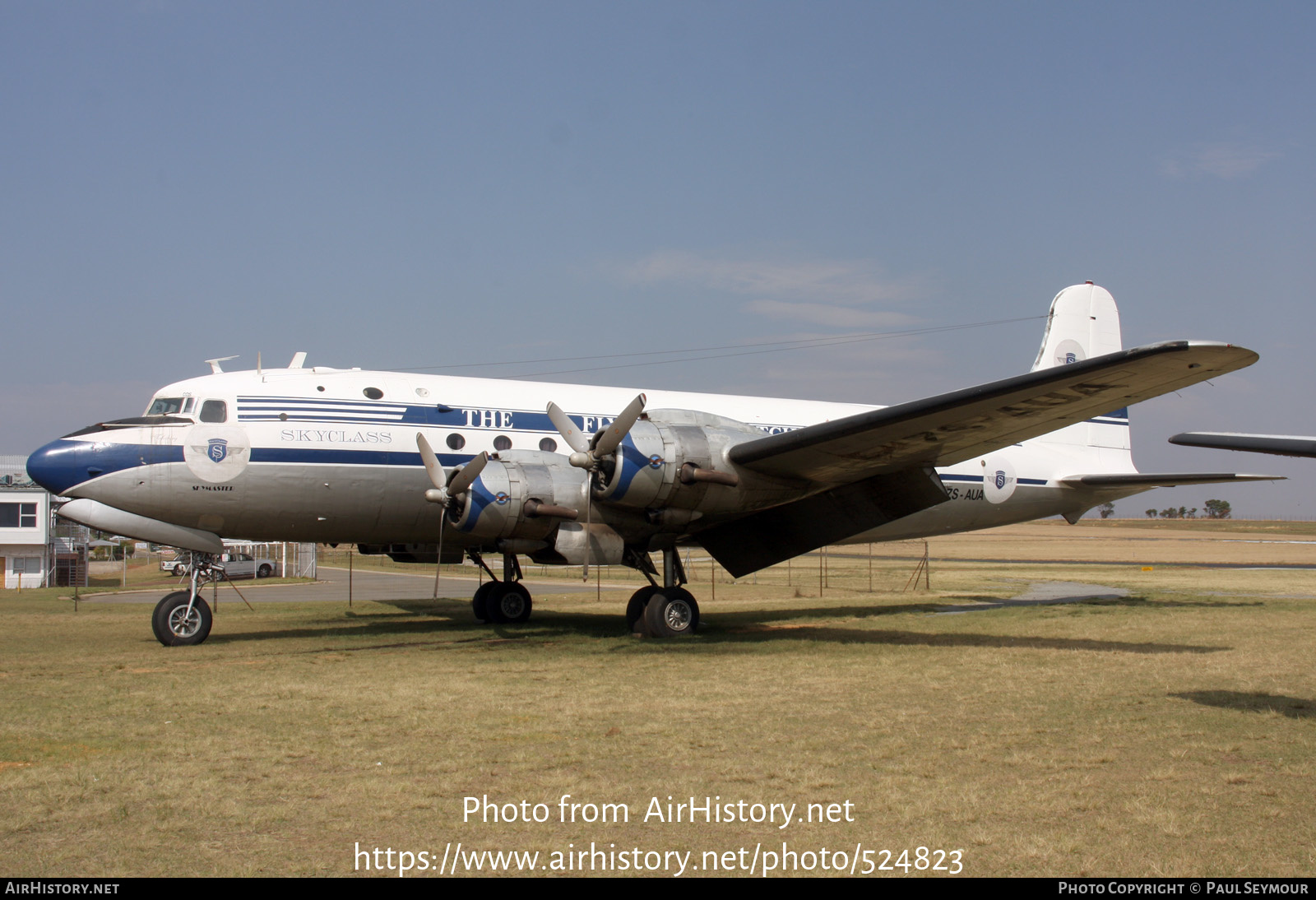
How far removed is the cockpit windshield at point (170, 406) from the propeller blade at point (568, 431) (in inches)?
210

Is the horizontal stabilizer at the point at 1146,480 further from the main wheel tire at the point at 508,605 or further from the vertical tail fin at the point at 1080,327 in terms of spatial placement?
the main wheel tire at the point at 508,605

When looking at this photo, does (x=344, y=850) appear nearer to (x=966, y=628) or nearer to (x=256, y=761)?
(x=256, y=761)

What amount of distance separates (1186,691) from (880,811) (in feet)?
17.2

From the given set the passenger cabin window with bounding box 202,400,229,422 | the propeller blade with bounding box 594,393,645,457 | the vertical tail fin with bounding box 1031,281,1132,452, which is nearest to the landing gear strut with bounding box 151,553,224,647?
the passenger cabin window with bounding box 202,400,229,422

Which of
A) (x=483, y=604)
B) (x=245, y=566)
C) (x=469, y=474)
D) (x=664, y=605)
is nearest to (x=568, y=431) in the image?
(x=469, y=474)

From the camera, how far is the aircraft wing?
386 inches

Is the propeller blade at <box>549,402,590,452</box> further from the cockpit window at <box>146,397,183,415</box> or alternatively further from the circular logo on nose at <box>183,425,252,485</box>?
the cockpit window at <box>146,397,183,415</box>

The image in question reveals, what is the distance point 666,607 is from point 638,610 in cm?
74

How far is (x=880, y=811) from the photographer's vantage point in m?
5.29

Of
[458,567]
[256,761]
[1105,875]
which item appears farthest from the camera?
[458,567]

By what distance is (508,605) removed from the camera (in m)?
17.6

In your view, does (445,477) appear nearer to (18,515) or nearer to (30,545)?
(30,545)

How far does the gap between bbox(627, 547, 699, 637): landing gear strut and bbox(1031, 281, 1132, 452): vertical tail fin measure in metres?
9.72

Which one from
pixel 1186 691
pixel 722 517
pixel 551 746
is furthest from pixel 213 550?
pixel 1186 691
